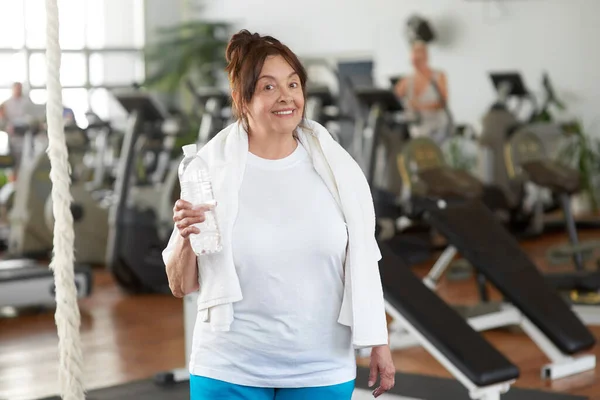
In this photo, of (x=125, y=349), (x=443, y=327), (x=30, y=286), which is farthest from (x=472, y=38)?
(x=443, y=327)

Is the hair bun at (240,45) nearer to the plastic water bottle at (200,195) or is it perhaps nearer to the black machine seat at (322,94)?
the plastic water bottle at (200,195)

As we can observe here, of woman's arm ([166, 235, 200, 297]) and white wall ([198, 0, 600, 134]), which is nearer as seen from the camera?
woman's arm ([166, 235, 200, 297])

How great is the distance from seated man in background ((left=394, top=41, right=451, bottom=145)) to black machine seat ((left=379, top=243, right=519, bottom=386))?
4.57m

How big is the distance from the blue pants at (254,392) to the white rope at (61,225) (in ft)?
1.26

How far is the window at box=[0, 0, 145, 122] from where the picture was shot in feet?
42.1

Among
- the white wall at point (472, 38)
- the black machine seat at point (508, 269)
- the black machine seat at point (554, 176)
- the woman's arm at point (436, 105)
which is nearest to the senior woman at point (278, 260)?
the black machine seat at point (508, 269)

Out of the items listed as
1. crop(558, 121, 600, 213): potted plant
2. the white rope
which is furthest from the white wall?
the white rope

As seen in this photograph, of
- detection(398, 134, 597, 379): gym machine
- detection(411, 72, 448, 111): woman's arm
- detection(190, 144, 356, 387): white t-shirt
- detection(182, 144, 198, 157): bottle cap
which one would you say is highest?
detection(182, 144, 198, 157): bottle cap

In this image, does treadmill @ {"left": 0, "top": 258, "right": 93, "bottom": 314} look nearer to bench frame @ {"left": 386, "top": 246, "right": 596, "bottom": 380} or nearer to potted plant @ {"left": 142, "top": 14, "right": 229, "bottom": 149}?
bench frame @ {"left": 386, "top": 246, "right": 596, "bottom": 380}

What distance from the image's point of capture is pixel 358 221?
1717 mm

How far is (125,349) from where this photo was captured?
4.54 m

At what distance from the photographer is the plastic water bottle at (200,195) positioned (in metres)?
1.60

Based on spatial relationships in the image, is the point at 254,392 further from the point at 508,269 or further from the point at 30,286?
the point at 30,286

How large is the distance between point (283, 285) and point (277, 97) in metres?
0.32
